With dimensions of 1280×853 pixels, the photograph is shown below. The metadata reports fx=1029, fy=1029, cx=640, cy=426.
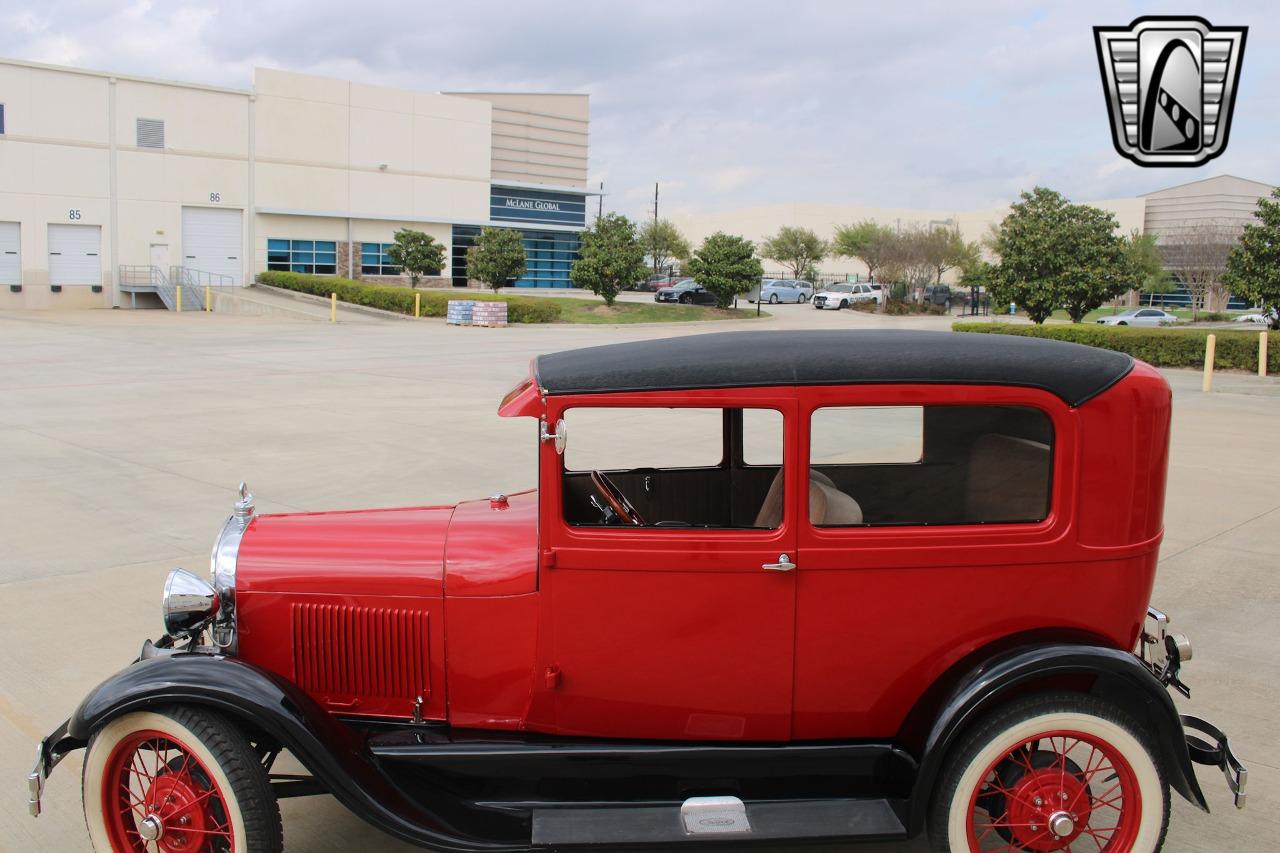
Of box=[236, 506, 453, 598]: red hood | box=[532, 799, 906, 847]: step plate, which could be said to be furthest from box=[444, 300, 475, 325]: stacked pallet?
box=[532, 799, 906, 847]: step plate

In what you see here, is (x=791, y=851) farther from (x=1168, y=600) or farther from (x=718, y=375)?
(x=1168, y=600)

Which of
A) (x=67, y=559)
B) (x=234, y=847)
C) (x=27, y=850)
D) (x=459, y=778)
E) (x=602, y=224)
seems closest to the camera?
(x=234, y=847)

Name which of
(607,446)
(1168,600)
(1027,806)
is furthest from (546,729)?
(607,446)

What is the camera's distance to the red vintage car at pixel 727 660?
3.19 m

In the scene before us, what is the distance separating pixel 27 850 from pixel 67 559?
3.78m

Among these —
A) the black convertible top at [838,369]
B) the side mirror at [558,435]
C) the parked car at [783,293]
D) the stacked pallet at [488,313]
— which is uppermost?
the parked car at [783,293]

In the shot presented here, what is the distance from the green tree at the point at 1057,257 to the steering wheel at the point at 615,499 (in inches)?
1039

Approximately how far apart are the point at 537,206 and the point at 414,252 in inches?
550

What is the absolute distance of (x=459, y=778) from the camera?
3.37m

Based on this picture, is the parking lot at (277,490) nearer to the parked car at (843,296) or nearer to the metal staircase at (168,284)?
the metal staircase at (168,284)

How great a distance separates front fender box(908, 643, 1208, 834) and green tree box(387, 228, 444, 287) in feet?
145

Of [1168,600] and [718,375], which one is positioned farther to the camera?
[1168,600]

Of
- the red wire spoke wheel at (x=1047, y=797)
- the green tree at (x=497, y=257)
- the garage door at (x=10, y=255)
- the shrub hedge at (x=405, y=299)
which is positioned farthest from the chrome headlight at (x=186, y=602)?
the green tree at (x=497, y=257)

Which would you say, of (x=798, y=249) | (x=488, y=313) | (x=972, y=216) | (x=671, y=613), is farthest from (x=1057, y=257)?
(x=972, y=216)
